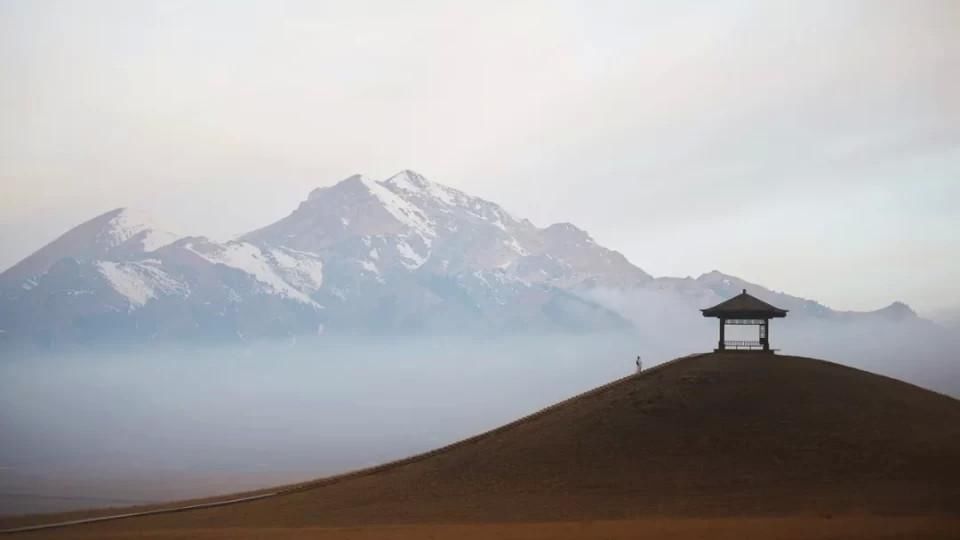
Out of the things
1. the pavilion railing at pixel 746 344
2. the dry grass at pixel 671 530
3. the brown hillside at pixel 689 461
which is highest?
the pavilion railing at pixel 746 344

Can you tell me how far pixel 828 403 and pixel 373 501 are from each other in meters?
26.0

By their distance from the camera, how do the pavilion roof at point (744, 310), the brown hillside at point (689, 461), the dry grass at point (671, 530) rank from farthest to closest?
the pavilion roof at point (744, 310)
the brown hillside at point (689, 461)
the dry grass at point (671, 530)

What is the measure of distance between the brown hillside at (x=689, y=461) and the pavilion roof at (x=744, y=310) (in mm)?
2701

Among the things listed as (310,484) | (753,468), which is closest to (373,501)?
(310,484)

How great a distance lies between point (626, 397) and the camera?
5675cm

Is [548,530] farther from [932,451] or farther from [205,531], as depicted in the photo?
[932,451]

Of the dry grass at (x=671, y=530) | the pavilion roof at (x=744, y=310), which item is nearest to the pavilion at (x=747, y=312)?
the pavilion roof at (x=744, y=310)

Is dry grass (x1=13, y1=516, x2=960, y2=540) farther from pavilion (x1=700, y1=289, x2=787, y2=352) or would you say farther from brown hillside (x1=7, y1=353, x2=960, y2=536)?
pavilion (x1=700, y1=289, x2=787, y2=352)

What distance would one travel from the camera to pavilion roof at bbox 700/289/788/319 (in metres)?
58.3

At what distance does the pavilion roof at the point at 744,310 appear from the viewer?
58.3m

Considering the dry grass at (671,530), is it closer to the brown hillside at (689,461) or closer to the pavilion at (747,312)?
the brown hillside at (689,461)

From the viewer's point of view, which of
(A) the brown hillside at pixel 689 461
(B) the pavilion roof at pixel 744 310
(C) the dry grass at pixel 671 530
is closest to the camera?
(C) the dry grass at pixel 671 530

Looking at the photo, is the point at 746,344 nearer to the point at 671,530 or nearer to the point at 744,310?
the point at 744,310

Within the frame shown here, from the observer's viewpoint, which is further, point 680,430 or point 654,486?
point 680,430
